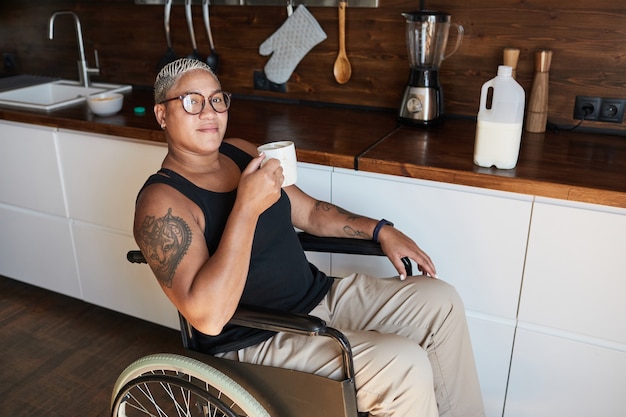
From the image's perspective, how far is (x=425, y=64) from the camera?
1986mm

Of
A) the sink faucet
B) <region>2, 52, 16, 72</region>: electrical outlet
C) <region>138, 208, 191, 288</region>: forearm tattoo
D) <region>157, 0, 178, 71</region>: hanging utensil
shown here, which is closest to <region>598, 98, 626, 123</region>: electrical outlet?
<region>138, 208, 191, 288</region>: forearm tattoo

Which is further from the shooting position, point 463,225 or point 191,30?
point 191,30

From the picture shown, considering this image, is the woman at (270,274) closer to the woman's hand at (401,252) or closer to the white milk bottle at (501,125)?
the woman's hand at (401,252)

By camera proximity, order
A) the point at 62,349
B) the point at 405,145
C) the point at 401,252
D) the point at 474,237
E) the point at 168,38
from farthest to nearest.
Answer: the point at 168,38 → the point at 62,349 → the point at 405,145 → the point at 474,237 → the point at 401,252

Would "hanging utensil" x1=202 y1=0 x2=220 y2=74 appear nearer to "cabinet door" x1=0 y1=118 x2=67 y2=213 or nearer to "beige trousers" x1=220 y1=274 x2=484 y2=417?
"cabinet door" x1=0 y1=118 x2=67 y2=213

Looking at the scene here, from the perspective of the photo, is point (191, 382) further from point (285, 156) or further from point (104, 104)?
point (104, 104)

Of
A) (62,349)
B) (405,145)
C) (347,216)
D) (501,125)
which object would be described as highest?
(501,125)

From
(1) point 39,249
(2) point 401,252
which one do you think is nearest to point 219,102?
(2) point 401,252

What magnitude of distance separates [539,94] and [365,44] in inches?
25.4

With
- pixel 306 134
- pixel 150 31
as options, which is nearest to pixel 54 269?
pixel 150 31

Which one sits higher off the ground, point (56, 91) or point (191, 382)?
point (56, 91)

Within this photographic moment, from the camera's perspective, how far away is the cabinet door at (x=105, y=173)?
2.05 metres

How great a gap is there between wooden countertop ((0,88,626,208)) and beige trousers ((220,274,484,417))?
313 millimetres

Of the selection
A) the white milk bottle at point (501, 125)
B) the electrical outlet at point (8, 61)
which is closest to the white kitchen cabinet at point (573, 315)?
the white milk bottle at point (501, 125)
